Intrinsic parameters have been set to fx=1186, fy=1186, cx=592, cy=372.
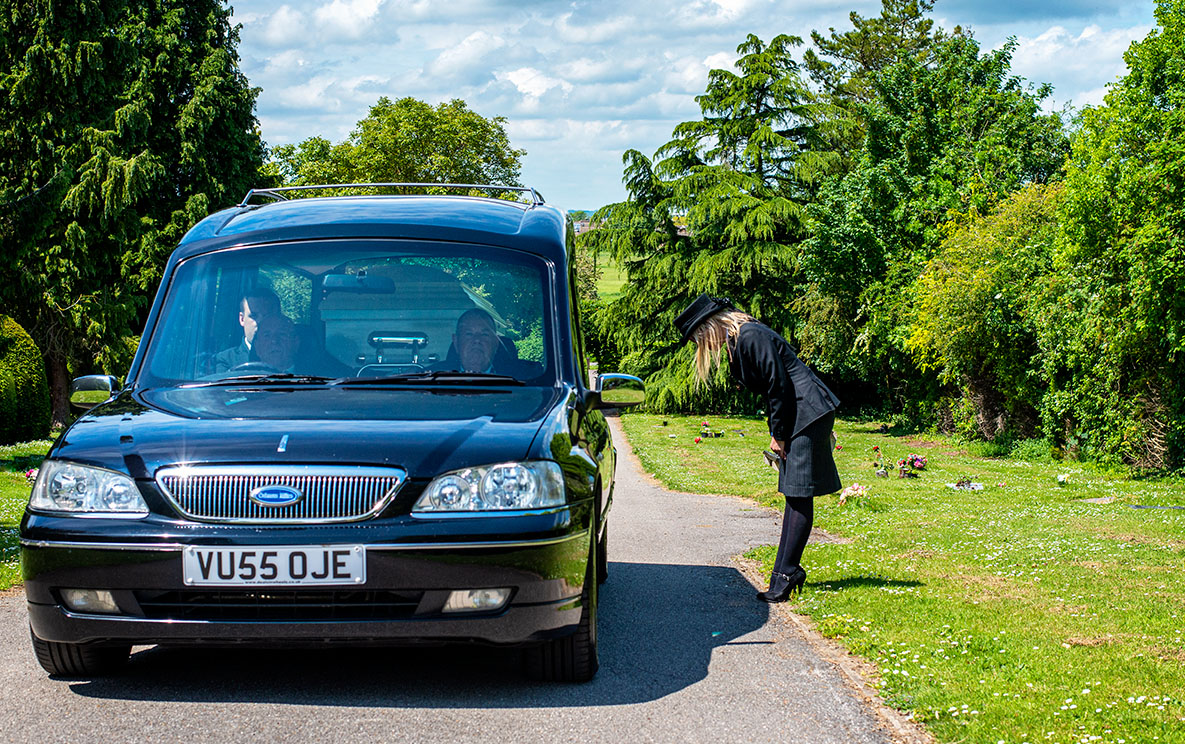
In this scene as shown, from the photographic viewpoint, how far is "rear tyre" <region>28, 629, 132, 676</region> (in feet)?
16.5

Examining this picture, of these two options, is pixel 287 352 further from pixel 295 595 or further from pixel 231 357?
pixel 295 595

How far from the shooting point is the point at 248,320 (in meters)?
5.90

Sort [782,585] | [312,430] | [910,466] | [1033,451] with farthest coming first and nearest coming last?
[1033,451], [910,466], [782,585], [312,430]

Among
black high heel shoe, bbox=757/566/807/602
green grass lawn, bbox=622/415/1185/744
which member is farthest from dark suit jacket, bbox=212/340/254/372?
black high heel shoe, bbox=757/566/807/602

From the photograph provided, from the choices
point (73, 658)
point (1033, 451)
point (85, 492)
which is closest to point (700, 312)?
point (85, 492)

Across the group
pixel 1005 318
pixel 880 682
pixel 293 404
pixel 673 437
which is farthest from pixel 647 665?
pixel 673 437

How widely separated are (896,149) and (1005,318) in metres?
10.6

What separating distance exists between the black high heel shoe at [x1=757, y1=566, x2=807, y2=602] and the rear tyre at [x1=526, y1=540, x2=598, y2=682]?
254 centimetres

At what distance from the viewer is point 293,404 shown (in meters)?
5.16

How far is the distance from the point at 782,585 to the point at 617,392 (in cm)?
197

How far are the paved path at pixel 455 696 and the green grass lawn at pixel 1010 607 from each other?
1.53ft

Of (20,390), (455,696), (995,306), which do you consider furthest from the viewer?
(995,306)

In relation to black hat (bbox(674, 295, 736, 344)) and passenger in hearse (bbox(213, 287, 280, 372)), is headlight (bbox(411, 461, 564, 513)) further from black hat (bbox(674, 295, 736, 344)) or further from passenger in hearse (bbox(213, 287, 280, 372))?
black hat (bbox(674, 295, 736, 344))

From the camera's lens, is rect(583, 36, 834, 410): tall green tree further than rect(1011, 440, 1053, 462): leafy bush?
Yes
